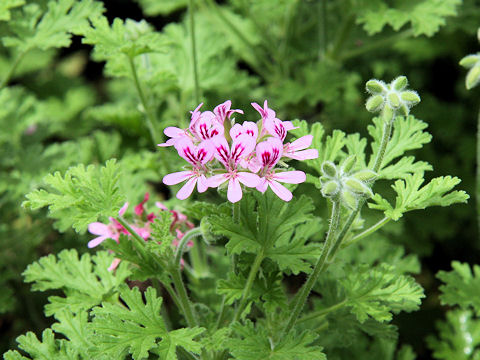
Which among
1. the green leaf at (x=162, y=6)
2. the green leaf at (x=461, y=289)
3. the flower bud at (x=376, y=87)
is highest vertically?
the flower bud at (x=376, y=87)

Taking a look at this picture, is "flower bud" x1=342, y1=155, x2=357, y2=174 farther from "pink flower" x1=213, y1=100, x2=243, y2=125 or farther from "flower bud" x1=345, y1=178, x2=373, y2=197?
"pink flower" x1=213, y1=100, x2=243, y2=125

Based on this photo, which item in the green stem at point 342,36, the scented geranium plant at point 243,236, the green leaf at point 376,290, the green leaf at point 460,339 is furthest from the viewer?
the green stem at point 342,36

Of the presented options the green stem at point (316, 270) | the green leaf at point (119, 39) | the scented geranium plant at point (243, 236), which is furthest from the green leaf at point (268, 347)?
the green leaf at point (119, 39)

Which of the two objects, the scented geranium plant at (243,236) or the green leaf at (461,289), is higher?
the scented geranium plant at (243,236)

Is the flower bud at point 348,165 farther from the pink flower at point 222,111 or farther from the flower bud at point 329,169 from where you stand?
the pink flower at point 222,111

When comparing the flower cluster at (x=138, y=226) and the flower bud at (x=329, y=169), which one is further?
the flower cluster at (x=138, y=226)

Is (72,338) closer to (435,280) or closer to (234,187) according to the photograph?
(234,187)

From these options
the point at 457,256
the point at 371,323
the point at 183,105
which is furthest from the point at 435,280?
the point at 183,105

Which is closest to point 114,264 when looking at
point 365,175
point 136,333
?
point 136,333
